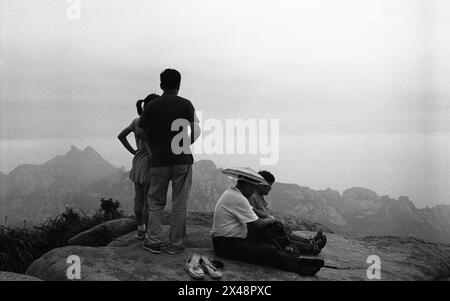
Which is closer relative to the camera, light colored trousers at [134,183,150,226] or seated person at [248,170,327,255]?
seated person at [248,170,327,255]

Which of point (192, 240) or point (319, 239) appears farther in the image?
point (192, 240)

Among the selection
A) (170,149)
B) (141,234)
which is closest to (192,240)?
(141,234)

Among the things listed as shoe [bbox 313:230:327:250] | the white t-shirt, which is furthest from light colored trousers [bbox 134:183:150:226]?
shoe [bbox 313:230:327:250]

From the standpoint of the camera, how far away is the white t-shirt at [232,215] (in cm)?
503

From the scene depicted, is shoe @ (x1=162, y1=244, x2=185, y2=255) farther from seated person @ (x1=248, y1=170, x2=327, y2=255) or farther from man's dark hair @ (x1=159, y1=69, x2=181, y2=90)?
man's dark hair @ (x1=159, y1=69, x2=181, y2=90)

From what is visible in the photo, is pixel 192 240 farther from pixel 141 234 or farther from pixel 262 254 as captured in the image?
pixel 262 254

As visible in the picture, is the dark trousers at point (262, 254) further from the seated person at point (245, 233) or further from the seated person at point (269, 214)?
the seated person at point (269, 214)

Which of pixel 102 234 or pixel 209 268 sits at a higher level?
pixel 209 268

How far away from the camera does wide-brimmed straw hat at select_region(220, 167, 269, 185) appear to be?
200 inches

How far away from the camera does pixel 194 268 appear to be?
484 centimetres

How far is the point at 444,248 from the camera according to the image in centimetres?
833

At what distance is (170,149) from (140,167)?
744mm
